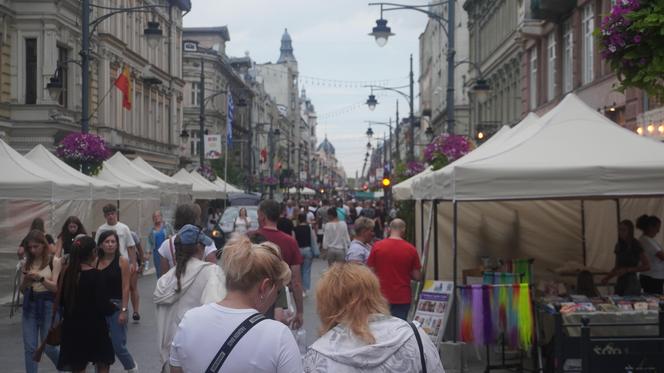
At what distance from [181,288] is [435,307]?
13.7 feet

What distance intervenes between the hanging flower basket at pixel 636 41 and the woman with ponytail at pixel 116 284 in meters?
5.18

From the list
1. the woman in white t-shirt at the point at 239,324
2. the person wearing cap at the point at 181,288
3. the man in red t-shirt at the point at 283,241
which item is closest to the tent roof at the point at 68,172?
the man in red t-shirt at the point at 283,241

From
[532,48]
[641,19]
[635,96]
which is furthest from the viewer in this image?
[532,48]

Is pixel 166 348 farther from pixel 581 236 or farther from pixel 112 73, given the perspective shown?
pixel 112 73

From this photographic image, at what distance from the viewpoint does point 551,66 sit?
109 feet

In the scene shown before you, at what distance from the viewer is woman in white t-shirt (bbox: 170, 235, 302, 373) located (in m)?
4.04

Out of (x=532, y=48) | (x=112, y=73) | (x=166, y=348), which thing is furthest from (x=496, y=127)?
(x=166, y=348)

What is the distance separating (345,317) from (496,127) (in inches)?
1640

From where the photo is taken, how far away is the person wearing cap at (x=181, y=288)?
23.6 feet

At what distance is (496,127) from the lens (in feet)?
148

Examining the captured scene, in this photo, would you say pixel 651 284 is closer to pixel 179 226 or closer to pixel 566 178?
pixel 566 178

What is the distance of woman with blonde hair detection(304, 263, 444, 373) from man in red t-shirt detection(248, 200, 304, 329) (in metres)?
4.02

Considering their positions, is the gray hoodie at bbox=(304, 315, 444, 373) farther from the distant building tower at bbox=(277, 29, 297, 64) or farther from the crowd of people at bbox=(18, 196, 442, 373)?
the distant building tower at bbox=(277, 29, 297, 64)

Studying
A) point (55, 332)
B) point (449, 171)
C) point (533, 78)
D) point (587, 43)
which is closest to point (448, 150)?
point (587, 43)
